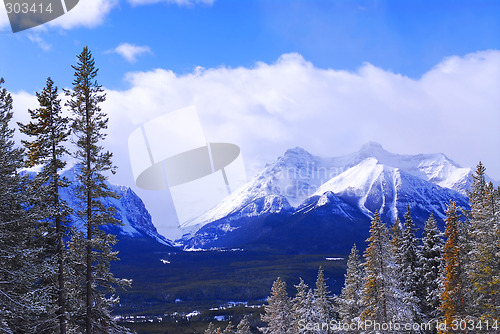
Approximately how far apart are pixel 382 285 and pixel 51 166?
87.4 ft

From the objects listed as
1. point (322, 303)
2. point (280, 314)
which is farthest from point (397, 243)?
point (280, 314)

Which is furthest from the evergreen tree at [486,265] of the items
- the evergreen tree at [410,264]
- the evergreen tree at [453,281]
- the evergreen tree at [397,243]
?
the evergreen tree at [397,243]

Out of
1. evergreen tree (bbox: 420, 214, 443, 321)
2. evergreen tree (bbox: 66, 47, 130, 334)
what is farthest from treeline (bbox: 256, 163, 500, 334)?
evergreen tree (bbox: 66, 47, 130, 334)

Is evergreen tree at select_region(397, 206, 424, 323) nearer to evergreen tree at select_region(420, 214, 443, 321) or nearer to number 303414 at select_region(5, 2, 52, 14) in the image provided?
evergreen tree at select_region(420, 214, 443, 321)

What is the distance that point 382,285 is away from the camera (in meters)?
34.9

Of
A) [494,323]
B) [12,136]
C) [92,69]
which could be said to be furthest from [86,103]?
[494,323]

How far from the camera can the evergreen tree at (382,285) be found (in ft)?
114

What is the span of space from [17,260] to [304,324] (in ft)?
114

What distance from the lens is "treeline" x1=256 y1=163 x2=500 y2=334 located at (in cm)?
3058

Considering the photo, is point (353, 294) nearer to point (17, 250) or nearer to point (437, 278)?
point (437, 278)

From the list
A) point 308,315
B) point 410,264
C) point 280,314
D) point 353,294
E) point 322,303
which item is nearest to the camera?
point 410,264

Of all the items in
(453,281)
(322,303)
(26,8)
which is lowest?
(322,303)

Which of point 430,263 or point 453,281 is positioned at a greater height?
point 430,263

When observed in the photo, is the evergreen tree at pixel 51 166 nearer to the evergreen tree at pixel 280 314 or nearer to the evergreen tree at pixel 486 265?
the evergreen tree at pixel 486 265
